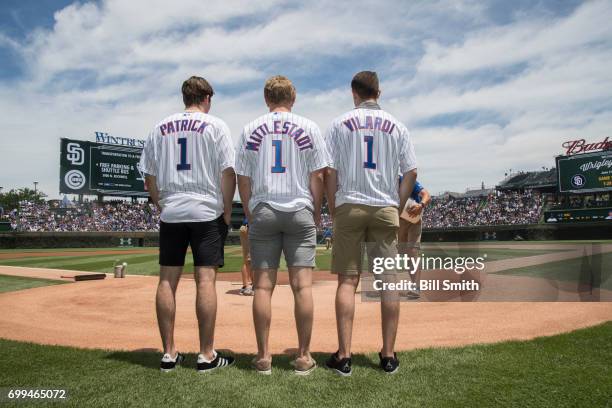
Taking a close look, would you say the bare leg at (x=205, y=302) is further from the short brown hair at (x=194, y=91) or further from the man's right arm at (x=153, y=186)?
the short brown hair at (x=194, y=91)

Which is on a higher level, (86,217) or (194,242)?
(86,217)

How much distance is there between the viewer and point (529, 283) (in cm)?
805

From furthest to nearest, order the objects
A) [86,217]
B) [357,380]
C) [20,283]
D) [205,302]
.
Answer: [86,217] < [20,283] < [205,302] < [357,380]

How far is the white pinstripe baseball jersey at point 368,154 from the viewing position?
3.39m

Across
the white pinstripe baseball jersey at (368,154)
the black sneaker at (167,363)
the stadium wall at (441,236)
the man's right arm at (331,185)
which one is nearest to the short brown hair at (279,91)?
the white pinstripe baseball jersey at (368,154)

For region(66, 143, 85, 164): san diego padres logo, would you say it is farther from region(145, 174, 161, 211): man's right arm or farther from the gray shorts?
the gray shorts

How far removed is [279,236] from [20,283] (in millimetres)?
8547

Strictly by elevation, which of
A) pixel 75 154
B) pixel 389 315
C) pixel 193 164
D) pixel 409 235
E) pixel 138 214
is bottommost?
pixel 389 315

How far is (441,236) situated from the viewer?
36594 millimetres

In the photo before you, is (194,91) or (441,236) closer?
(194,91)

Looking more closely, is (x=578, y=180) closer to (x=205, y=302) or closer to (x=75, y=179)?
(x=205, y=302)

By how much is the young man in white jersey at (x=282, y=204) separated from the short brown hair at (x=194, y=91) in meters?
0.52

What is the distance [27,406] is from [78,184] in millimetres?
42221

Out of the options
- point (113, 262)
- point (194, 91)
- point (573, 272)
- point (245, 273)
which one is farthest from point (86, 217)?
point (194, 91)
